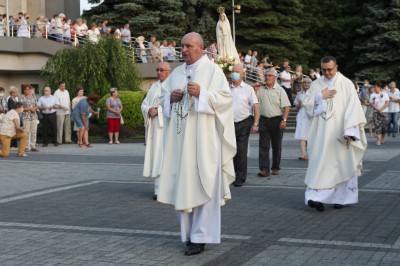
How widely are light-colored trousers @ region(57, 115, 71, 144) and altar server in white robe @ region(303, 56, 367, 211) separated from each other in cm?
1563

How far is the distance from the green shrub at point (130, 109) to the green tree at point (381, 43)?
2022 centimetres

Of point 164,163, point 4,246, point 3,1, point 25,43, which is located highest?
point 3,1

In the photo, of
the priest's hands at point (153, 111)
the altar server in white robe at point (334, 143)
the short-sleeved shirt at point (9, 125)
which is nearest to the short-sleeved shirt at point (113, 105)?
the short-sleeved shirt at point (9, 125)

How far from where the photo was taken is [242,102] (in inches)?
523

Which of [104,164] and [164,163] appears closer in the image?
[164,163]

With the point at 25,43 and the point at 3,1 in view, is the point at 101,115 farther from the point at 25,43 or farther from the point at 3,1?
the point at 3,1

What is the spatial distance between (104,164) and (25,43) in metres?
18.7

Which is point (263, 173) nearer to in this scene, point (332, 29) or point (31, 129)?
A: point (31, 129)

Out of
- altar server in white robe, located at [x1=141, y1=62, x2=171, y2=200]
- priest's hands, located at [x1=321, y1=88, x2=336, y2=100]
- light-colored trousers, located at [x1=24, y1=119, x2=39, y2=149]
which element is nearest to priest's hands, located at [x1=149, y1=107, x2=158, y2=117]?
altar server in white robe, located at [x1=141, y1=62, x2=171, y2=200]

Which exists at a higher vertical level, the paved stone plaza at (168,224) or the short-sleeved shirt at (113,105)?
the short-sleeved shirt at (113,105)

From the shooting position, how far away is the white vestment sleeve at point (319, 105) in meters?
10.3

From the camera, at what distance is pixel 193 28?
4747 cm

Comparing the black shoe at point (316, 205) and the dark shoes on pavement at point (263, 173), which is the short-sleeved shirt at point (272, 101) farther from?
the black shoe at point (316, 205)

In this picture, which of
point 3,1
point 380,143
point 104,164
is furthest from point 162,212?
point 3,1
